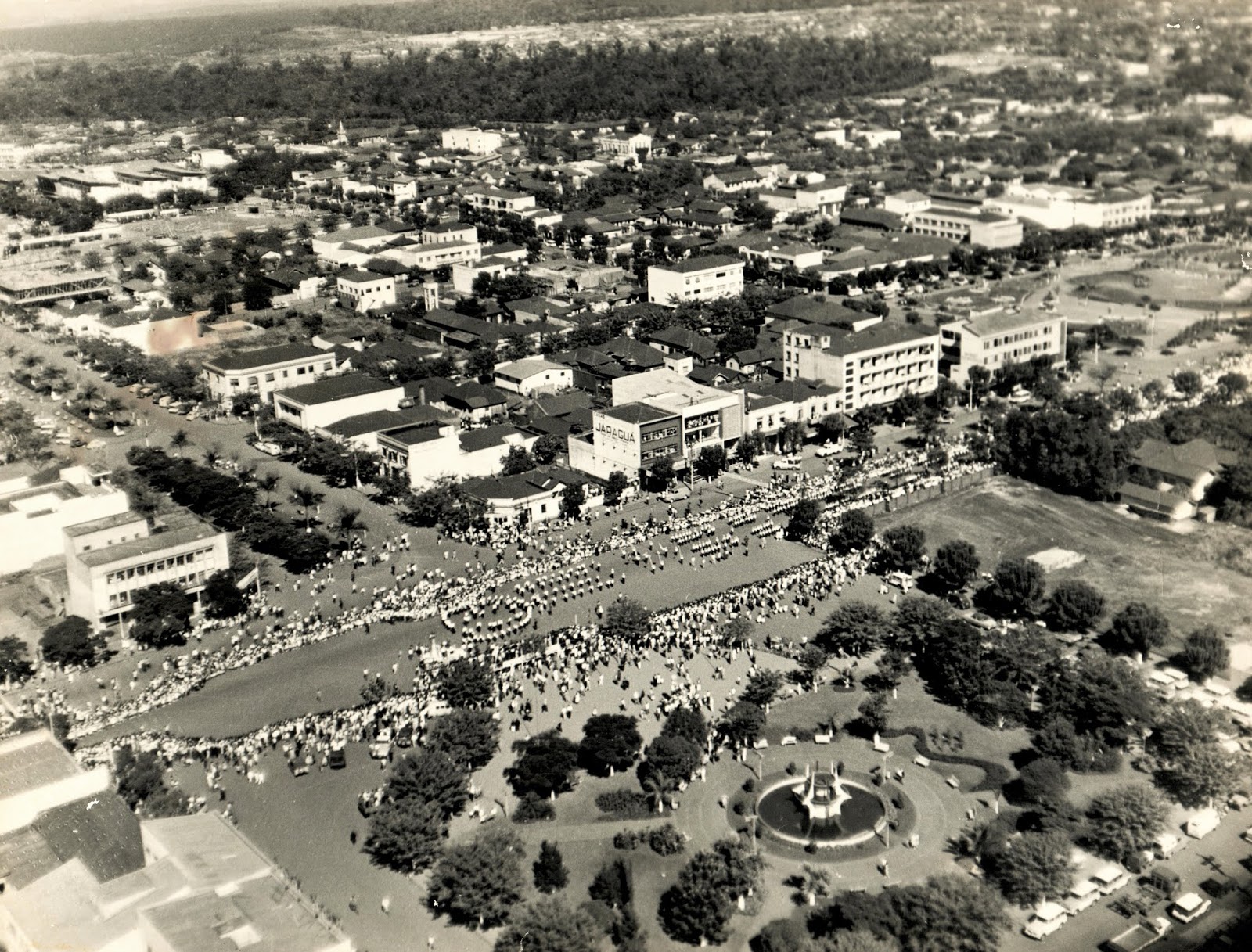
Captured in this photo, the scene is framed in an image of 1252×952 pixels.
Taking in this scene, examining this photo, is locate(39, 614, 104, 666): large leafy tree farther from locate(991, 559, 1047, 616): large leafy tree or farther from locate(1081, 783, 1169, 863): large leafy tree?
locate(1081, 783, 1169, 863): large leafy tree

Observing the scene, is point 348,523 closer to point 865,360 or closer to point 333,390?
point 333,390

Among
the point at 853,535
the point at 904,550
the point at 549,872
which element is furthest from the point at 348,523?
the point at 549,872

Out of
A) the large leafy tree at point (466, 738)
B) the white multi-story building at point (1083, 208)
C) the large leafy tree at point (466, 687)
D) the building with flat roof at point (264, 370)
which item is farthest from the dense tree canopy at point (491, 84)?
the large leafy tree at point (466, 738)

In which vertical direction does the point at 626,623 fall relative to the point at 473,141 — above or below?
below

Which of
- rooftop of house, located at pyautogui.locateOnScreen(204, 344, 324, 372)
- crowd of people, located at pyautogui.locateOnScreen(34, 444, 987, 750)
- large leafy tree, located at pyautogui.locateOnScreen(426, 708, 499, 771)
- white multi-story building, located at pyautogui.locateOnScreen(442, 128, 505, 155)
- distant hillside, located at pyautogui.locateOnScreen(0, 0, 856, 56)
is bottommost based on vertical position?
crowd of people, located at pyautogui.locateOnScreen(34, 444, 987, 750)

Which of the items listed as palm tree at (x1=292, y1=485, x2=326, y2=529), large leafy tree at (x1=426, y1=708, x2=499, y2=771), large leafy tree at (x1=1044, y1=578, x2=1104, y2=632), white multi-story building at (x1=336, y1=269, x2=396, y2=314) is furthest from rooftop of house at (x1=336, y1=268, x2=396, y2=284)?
large leafy tree at (x1=1044, y1=578, x2=1104, y2=632)

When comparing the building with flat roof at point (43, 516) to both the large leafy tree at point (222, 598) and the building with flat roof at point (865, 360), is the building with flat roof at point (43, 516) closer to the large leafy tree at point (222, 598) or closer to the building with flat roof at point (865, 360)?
the large leafy tree at point (222, 598)
